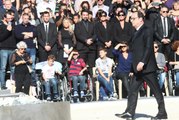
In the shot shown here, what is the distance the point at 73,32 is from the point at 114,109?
11.1 feet

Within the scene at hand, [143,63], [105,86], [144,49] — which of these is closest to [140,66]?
[143,63]

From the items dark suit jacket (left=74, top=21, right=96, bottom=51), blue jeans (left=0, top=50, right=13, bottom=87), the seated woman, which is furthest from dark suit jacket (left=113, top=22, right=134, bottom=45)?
blue jeans (left=0, top=50, right=13, bottom=87)

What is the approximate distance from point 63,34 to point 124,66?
1.89m

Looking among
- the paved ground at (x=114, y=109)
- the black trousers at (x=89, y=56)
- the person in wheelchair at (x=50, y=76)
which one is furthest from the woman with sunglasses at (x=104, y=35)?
the paved ground at (x=114, y=109)

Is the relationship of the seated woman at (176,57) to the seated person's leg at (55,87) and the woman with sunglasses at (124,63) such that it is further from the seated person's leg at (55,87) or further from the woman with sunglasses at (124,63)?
the seated person's leg at (55,87)

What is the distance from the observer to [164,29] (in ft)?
64.2

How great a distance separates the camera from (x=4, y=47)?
18422 mm

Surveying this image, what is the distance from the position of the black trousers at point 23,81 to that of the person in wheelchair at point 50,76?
0.45 m

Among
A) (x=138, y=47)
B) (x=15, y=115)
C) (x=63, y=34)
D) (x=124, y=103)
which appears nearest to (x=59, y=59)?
(x=63, y=34)

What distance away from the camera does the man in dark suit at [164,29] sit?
765 inches

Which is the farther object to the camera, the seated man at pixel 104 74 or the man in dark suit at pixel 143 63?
the seated man at pixel 104 74

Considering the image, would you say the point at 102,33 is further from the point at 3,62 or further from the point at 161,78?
the point at 3,62

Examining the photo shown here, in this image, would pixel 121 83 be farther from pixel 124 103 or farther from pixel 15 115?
pixel 15 115

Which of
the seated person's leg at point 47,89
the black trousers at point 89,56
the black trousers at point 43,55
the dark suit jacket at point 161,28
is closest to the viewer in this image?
the seated person's leg at point 47,89
